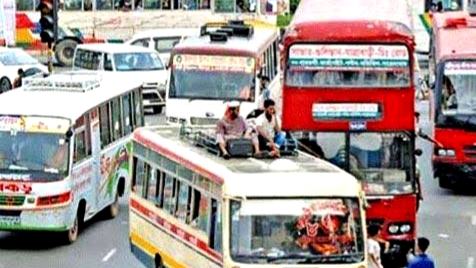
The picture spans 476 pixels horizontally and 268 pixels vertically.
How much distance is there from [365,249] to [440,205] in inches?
531

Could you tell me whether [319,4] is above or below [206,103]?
above

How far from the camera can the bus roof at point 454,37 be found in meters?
31.2

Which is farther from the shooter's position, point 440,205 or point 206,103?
point 206,103

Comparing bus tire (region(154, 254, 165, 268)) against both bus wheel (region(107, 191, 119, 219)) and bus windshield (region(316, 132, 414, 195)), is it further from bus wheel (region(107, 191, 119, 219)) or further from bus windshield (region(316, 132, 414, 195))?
bus wheel (region(107, 191, 119, 219))

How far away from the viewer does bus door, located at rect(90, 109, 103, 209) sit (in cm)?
2733

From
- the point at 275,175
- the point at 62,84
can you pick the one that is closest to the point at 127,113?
the point at 62,84

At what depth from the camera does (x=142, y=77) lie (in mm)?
43406

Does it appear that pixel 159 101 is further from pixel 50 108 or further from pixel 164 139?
pixel 164 139

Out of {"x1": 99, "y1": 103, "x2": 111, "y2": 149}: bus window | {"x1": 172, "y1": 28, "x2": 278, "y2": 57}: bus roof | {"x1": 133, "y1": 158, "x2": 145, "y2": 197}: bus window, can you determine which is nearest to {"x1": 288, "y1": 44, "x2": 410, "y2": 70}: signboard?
{"x1": 133, "y1": 158, "x2": 145, "y2": 197}: bus window

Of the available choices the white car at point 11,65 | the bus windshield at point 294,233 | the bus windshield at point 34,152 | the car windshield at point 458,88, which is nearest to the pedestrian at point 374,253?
the bus windshield at point 294,233

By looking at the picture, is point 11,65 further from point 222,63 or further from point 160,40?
point 222,63

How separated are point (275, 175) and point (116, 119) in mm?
12221

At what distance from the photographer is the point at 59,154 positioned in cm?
2572

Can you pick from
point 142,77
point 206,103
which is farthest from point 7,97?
point 142,77
